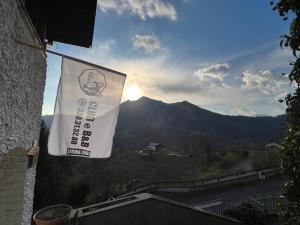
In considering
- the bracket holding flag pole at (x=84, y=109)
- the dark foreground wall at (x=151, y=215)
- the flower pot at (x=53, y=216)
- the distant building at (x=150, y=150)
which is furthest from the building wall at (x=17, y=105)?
the distant building at (x=150, y=150)

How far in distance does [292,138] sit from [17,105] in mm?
5059

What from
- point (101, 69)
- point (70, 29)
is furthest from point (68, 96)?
point (70, 29)

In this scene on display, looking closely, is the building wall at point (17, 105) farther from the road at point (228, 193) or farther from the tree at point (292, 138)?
the road at point (228, 193)

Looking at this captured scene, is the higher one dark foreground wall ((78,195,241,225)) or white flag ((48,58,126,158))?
white flag ((48,58,126,158))

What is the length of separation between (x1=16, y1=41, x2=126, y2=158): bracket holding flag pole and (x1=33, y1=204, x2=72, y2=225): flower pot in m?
6.02

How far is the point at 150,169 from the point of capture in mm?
66625

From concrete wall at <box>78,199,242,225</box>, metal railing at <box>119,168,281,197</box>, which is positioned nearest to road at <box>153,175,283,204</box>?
metal railing at <box>119,168,281,197</box>

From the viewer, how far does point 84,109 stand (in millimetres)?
6852

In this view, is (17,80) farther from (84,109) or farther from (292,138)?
(292,138)

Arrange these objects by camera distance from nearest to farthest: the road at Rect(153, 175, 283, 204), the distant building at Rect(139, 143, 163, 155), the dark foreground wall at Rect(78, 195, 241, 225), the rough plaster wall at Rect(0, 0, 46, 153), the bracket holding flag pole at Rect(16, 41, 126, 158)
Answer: the rough plaster wall at Rect(0, 0, 46, 153) → the bracket holding flag pole at Rect(16, 41, 126, 158) → the dark foreground wall at Rect(78, 195, 241, 225) → the road at Rect(153, 175, 283, 204) → the distant building at Rect(139, 143, 163, 155)

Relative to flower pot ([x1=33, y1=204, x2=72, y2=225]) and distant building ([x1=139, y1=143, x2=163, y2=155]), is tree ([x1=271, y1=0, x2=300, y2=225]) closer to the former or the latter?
flower pot ([x1=33, y1=204, x2=72, y2=225])

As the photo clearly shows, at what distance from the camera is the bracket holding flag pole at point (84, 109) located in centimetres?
655

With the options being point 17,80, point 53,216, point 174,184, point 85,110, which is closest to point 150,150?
point 174,184

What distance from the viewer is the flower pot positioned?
39.5ft
